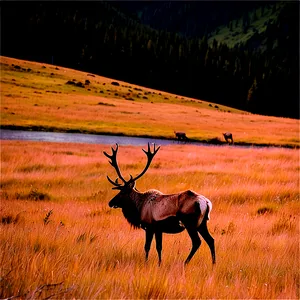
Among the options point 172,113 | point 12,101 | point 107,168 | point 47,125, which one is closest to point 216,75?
point 172,113

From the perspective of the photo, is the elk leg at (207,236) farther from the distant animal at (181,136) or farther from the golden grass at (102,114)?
the golden grass at (102,114)

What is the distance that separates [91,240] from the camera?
5.84 meters

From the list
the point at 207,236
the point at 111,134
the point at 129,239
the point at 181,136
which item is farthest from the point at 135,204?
the point at 111,134

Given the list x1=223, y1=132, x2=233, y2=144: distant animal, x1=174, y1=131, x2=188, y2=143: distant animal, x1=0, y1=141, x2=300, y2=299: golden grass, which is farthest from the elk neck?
x1=223, y1=132, x2=233, y2=144: distant animal

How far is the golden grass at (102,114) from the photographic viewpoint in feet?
150

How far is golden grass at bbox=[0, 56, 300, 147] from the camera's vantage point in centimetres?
4575

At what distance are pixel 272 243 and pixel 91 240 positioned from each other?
130 inches

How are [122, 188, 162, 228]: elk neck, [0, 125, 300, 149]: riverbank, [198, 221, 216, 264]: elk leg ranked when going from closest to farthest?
[198, 221, 216, 264]: elk leg, [122, 188, 162, 228]: elk neck, [0, 125, 300, 149]: riverbank

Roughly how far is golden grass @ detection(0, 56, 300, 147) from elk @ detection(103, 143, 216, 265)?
38.2 meters

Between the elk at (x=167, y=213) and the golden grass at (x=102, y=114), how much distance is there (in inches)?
1503

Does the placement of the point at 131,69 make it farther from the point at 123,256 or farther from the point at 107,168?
the point at 123,256

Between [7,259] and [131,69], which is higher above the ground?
[131,69]

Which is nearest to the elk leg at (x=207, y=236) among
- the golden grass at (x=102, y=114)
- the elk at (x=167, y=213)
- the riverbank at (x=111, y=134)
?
the elk at (x=167, y=213)

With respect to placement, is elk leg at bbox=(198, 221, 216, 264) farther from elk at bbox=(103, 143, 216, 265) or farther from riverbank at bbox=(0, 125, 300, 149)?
riverbank at bbox=(0, 125, 300, 149)
